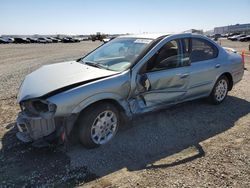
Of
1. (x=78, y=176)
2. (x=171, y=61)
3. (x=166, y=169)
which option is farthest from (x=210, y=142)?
(x=78, y=176)

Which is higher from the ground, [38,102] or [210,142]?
[38,102]

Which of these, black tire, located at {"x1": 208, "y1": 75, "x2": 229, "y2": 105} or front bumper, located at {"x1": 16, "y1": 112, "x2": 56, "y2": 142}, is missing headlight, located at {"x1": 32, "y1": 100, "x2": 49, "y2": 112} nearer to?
front bumper, located at {"x1": 16, "y1": 112, "x2": 56, "y2": 142}

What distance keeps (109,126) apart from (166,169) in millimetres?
1090

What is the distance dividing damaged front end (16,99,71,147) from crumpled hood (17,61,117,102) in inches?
6.9

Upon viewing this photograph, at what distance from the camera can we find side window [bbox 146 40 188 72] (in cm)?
440

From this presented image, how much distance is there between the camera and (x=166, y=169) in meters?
3.48

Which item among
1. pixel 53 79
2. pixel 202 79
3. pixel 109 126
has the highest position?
pixel 53 79

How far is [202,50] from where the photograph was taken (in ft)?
17.8

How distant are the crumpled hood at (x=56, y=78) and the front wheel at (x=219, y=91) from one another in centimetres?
276

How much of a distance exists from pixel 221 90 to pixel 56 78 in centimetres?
378

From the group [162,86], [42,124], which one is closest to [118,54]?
[162,86]

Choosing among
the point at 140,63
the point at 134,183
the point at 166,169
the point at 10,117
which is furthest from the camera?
the point at 10,117

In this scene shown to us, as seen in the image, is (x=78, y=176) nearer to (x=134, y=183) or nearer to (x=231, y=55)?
(x=134, y=183)

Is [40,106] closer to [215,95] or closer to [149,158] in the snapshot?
[149,158]
